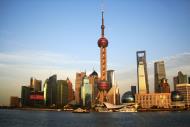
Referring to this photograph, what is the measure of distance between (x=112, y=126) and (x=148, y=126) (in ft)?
40.1

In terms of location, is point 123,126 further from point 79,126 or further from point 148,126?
point 79,126

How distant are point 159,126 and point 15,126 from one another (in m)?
48.3

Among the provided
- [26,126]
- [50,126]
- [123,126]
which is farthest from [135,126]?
[26,126]

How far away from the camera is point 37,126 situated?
103250 mm

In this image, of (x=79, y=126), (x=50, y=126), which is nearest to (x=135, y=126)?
(x=79, y=126)

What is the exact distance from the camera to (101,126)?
105 metres

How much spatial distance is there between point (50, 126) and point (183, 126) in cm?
4534

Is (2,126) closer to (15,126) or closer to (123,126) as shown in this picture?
(15,126)

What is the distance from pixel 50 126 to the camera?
345 feet

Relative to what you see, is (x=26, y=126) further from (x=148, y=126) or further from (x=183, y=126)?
(x=183, y=126)

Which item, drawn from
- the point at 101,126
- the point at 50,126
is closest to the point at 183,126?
the point at 101,126

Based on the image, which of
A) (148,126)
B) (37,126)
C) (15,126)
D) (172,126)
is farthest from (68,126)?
(172,126)

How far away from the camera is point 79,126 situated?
106 meters

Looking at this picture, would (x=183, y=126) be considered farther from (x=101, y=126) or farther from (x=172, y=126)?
(x=101, y=126)
